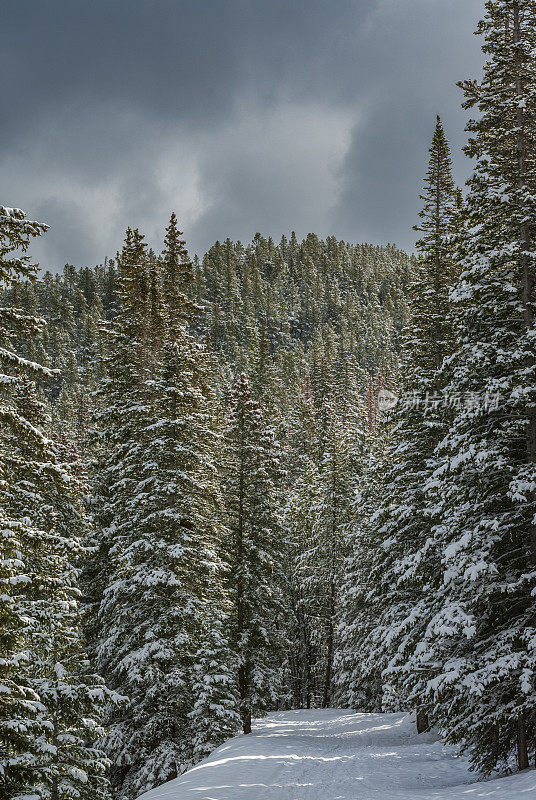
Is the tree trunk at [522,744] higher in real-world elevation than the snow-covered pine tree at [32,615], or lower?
lower

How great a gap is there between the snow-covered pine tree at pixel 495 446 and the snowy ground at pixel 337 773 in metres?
1.24

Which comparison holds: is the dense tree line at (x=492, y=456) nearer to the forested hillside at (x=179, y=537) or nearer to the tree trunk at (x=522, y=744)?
the tree trunk at (x=522, y=744)

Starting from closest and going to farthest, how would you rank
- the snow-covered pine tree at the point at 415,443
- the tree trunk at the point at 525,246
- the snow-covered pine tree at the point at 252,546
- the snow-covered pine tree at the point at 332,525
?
the tree trunk at the point at 525,246
the snow-covered pine tree at the point at 415,443
the snow-covered pine tree at the point at 252,546
the snow-covered pine tree at the point at 332,525

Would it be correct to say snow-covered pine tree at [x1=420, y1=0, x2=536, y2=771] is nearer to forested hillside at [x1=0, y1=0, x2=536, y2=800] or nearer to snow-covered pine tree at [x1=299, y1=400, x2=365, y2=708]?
forested hillside at [x1=0, y1=0, x2=536, y2=800]

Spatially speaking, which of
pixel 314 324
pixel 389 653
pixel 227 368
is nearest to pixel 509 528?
pixel 389 653

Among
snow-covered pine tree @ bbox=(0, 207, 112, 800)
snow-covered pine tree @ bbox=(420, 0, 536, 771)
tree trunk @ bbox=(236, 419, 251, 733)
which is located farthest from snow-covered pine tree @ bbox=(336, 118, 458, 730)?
snow-covered pine tree @ bbox=(0, 207, 112, 800)

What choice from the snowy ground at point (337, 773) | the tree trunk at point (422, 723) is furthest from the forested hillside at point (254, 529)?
the tree trunk at point (422, 723)

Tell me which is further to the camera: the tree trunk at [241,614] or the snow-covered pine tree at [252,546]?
the snow-covered pine tree at [252,546]

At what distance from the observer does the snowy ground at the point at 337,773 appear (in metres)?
11.5

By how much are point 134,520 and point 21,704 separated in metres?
9.80

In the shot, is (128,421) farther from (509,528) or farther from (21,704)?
(509,528)

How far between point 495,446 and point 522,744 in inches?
240

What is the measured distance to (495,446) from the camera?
460 inches

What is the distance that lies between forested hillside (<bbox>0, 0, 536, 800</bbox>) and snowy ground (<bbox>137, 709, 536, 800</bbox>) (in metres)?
1.14
